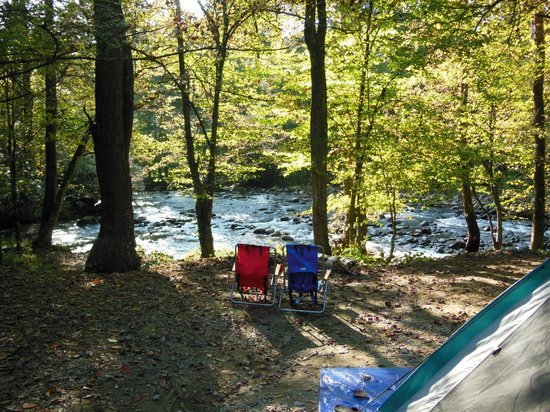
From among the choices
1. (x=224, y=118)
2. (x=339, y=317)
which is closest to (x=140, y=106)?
(x=224, y=118)

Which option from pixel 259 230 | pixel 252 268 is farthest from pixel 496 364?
pixel 259 230

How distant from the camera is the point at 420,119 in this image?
10117 millimetres

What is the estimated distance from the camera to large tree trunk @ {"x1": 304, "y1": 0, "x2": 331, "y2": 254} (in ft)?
27.9

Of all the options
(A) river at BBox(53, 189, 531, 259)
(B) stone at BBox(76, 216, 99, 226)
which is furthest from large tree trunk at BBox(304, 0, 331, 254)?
(B) stone at BBox(76, 216, 99, 226)

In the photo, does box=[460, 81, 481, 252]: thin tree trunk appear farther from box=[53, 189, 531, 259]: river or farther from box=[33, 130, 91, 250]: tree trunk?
box=[33, 130, 91, 250]: tree trunk

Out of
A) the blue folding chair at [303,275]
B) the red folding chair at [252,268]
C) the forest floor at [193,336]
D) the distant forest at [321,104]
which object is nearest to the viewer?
the forest floor at [193,336]

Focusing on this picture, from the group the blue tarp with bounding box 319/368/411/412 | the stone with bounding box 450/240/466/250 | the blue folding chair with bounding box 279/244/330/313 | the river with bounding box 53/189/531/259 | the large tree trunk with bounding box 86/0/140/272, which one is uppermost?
the large tree trunk with bounding box 86/0/140/272

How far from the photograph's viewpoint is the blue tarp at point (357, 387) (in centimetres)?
350

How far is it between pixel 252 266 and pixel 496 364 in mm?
4279

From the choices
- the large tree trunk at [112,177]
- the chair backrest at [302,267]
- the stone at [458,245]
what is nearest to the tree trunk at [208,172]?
the large tree trunk at [112,177]

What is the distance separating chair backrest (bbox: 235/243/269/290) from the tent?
346cm

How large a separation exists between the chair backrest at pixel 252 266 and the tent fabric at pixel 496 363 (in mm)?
3461

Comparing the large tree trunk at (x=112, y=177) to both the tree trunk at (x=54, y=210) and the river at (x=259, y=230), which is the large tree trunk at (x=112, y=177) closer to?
the tree trunk at (x=54, y=210)

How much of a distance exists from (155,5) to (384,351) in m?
7.50
